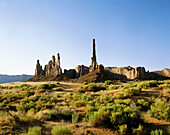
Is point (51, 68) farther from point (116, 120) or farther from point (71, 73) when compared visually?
point (116, 120)

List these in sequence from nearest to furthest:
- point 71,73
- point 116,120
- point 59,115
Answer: point 116,120 → point 59,115 → point 71,73

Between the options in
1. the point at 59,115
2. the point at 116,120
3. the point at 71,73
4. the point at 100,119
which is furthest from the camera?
the point at 71,73

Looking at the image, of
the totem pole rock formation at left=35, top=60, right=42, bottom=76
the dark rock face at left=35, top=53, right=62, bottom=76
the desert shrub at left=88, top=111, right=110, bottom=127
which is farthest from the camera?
the totem pole rock formation at left=35, top=60, right=42, bottom=76

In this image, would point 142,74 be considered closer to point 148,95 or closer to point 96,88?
point 96,88

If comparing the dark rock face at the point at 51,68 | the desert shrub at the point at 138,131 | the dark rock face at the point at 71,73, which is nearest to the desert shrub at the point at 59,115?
the desert shrub at the point at 138,131

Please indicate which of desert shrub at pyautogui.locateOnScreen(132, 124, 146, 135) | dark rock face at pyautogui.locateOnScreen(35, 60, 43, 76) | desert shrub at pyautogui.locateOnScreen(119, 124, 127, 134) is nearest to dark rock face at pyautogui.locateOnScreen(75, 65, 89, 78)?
dark rock face at pyautogui.locateOnScreen(35, 60, 43, 76)

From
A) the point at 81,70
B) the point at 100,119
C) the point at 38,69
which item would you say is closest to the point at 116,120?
the point at 100,119

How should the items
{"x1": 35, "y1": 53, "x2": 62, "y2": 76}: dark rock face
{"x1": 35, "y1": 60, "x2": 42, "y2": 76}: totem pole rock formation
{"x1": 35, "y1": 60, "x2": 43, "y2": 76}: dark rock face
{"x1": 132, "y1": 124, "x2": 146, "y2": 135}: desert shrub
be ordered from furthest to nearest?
{"x1": 35, "y1": 60, "x2": 43, "y2": 76}: dark rock face < {"x1": 35, "y1": 60, "x2": 42, "y2": 76}: totem pole rock formation < {"x1": 35, "y1": 53, "x2": 62, "y2": 76}: dark rock face < {"x1": 132, "y1": 124, "x2": 146, "y2": 135}: desert shrub

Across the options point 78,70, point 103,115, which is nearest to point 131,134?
point 103,115

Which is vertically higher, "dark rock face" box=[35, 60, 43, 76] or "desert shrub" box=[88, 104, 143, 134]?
"dark rock face" box=[35, 60, 43, 76]

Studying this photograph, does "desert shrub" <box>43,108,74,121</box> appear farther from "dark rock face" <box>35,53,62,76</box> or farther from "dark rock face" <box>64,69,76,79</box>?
"dark rock face" <box>64,69,76,79</box>

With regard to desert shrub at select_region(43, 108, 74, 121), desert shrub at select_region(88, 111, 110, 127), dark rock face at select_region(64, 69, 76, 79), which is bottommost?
desert shrub at select_region(43, 108, 74, 121)

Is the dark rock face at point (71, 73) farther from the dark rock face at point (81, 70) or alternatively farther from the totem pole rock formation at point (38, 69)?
the totem pole rock formation at point (38, 69)

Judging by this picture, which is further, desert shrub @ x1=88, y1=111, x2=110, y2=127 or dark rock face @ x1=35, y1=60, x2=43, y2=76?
dark rock face @ x1=35, y1=60, x2=43, y2=76
